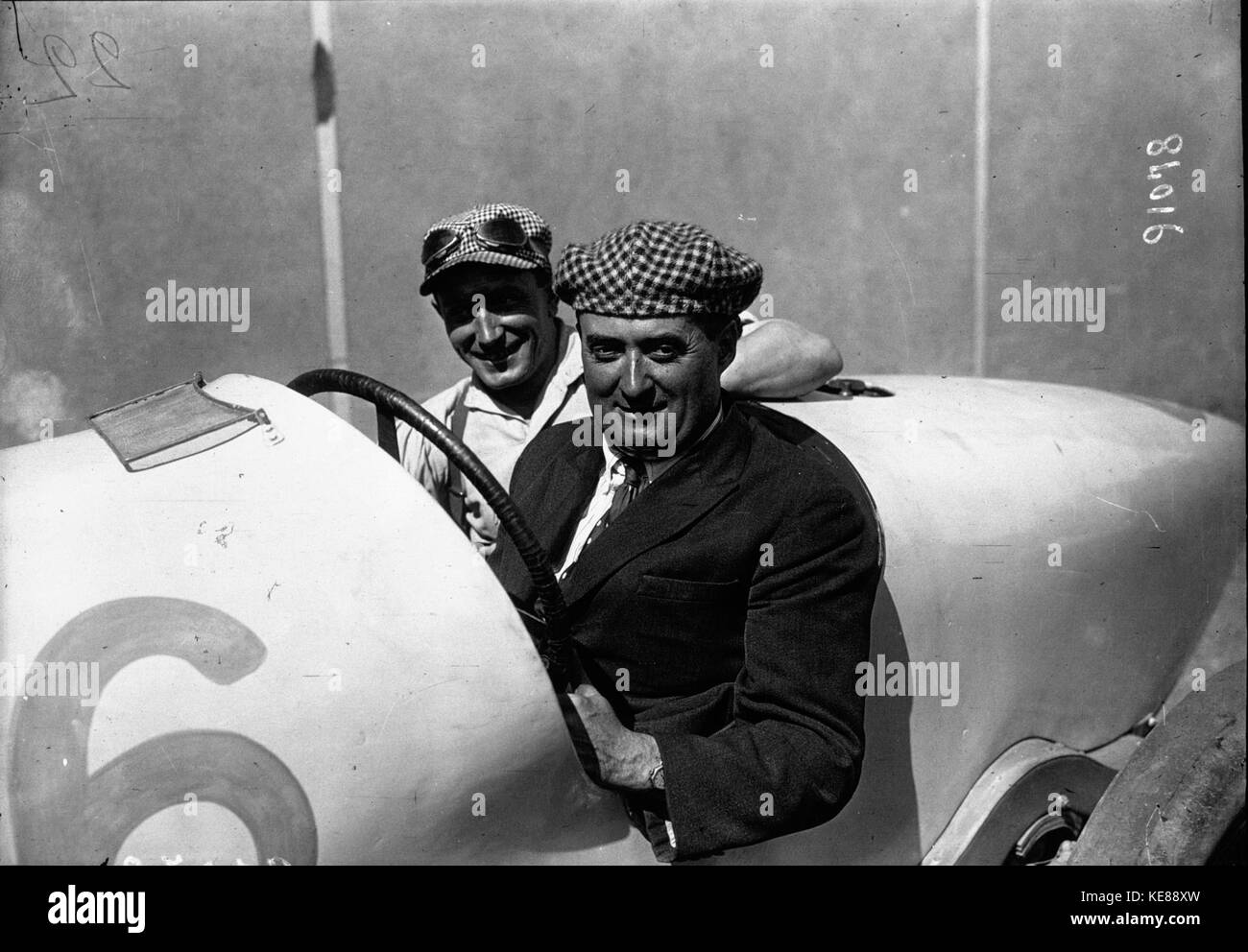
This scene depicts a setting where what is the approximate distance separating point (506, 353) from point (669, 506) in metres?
0.92

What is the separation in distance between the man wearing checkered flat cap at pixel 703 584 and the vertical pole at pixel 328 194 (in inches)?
67.4

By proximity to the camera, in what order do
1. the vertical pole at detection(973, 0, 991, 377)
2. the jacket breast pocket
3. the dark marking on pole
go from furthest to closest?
the dark marking on pole
the vertical pole at detection(973, 0, 991, 377)
the jacket breast pocket

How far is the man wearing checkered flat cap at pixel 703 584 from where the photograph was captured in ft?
6.10

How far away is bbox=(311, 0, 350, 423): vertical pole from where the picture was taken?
3.55m

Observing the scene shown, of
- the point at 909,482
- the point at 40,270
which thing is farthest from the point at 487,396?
the point at 40,270

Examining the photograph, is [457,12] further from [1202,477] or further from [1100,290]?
[1202,477]

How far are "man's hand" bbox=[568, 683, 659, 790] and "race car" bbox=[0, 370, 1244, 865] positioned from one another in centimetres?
5

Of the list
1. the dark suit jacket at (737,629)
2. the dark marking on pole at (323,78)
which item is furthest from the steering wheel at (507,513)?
the dark marking on pole at (323,78)

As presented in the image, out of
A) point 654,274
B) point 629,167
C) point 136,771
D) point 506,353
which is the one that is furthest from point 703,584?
point 629,167

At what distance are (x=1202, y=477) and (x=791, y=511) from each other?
146 cm

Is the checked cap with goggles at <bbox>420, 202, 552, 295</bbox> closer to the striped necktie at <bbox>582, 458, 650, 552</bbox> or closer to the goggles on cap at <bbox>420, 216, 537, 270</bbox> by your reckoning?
the goggles on cap at <bbox>420, 216, 537, 270</bbox>

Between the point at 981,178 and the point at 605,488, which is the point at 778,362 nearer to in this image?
the point at 605,488

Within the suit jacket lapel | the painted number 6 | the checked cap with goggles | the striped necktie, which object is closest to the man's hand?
the suit jacket lapel
